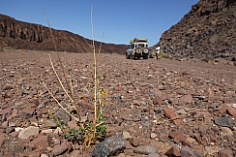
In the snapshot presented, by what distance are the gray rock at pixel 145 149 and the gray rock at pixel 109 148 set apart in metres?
0.11

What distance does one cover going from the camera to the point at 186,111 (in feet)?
6.78

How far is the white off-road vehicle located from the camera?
1198 centimetres

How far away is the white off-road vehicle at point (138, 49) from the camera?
39.3ft

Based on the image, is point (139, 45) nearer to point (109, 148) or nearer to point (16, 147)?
point (109, 148)

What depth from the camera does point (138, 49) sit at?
11992 millimetres

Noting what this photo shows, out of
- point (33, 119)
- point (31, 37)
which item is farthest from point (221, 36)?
point (31, 37)

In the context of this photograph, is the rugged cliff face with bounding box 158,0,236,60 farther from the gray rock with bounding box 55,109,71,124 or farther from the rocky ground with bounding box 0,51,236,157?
the gray rock with bounding box 55,109,71,124

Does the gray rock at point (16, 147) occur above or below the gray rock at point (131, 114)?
below

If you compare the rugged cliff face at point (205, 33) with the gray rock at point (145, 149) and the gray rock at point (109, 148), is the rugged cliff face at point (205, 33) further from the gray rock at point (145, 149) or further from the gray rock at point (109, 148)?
the gray rock at point (109, 148)

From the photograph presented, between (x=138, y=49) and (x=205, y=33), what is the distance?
1000 cm

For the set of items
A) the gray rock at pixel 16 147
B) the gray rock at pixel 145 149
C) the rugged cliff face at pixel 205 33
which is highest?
the rugged cliff face at pixel 205 33

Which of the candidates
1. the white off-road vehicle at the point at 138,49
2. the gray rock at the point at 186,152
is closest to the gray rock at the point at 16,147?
the gray rock at the point at 186,152

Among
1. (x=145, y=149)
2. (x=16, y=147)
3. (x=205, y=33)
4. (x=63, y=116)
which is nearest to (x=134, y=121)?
(x=145, y=149)

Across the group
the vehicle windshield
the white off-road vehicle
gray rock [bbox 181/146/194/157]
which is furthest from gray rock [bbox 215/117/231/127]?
the vehicle windshield
